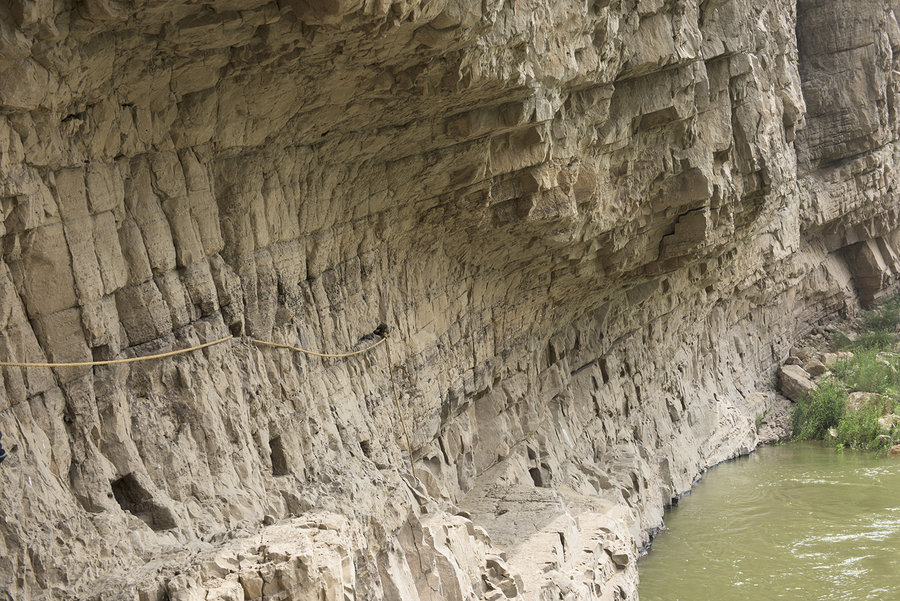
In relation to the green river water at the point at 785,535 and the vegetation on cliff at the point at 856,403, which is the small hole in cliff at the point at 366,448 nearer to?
the green river water at the point at 785,535

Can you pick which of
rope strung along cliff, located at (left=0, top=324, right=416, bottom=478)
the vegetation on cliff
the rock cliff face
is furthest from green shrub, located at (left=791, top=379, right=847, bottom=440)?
rope strung along cliff, located at (left=0, top=324, right=416, bottom=478)

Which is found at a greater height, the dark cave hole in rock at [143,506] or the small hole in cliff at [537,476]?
the dark cave hole in rock at [143,506]

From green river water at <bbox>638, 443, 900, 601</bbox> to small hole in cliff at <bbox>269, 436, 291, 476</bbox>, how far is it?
5.73 m

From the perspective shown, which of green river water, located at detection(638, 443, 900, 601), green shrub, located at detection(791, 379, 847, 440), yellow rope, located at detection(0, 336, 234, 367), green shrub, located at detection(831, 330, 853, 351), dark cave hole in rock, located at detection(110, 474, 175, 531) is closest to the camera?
yellow rope, located at detection(0, 336, 234, 367)

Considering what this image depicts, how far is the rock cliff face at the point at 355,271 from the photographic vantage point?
5.33 metres

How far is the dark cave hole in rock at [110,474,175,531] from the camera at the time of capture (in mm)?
5840

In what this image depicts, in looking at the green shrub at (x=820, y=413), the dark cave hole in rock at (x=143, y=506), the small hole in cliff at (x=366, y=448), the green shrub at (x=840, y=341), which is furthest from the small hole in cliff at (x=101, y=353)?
the green shrub at (x=840, y=341)

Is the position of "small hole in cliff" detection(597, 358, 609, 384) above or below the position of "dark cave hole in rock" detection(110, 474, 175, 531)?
above

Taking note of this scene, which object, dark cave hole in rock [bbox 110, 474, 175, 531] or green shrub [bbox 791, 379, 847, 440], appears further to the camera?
green shrub [bbox 791, 379, 847, 440]

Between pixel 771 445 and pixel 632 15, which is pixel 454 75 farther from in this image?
pixel 771 445

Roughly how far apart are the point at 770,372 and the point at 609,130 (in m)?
11.6

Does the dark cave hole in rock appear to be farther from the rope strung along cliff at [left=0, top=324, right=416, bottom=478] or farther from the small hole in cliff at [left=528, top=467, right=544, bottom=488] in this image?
the small hole in cliff at [left=528, top=467, right=544, bottom=488]

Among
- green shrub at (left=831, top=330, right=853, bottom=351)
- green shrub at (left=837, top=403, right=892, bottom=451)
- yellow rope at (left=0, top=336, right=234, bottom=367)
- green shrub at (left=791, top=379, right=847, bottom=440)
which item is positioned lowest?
green shrub at (left=837, top=403, right=892, bottom=451)

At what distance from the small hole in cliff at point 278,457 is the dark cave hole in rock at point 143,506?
5.03 feet
